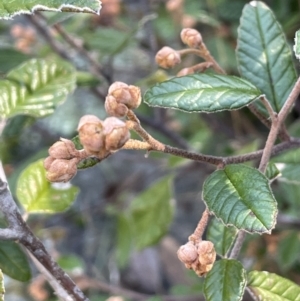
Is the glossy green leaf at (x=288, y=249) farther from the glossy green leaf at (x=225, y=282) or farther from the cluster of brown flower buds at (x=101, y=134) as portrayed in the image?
the cluster of brown flower buds at (x=101, y=134)

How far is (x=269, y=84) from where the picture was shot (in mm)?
782

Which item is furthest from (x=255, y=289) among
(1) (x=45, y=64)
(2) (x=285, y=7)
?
(2) (x=285, y=7)

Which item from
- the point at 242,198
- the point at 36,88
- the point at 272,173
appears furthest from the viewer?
the point at 36,88

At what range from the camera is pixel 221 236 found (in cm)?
72

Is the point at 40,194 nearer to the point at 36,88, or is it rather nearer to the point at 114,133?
the point at 36,88

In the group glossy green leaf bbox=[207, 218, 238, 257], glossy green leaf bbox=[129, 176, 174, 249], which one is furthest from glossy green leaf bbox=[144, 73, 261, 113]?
glossy green leaf bbox=[129, 176, 174, 249]

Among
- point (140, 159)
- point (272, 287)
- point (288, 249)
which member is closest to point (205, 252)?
point (272, 287)

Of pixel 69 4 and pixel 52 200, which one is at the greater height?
pixel 69 4

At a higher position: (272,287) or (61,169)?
(61,169)

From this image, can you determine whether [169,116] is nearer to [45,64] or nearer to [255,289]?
[45,64]

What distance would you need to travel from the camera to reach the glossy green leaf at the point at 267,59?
772 mm

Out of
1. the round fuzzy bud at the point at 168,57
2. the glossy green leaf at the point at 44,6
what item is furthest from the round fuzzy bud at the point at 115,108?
the round fuzzy bud at the point at 168,57

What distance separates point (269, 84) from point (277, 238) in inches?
29.6

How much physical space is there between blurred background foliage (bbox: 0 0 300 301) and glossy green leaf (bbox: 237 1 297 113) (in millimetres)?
209
